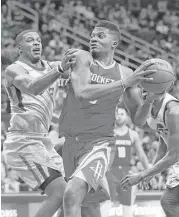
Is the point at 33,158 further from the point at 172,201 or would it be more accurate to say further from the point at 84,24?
the point at 84,24

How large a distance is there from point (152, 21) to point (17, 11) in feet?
14.0

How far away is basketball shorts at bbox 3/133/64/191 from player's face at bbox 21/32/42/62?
779 mm

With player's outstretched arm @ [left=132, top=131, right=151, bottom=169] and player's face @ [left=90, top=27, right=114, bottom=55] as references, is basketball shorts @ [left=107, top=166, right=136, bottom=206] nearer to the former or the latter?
player's outstretched arm @ [left=132, top=131, right=151, bottom=169]

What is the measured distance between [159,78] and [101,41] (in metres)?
0.75

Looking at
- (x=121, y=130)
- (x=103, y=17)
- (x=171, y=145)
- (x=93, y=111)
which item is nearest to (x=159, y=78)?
(x=93, y=111)

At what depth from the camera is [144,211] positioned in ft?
28.1

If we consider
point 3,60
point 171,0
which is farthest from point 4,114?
point 171,0

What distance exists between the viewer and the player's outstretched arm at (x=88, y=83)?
14.5ft

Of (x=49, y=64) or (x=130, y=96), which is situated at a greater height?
(x=49, y=64)

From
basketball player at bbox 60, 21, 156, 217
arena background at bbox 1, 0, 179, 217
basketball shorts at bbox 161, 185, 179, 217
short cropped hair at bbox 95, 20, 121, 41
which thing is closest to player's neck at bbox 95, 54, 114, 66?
basketball player at bbox 60, 21, 156, 217

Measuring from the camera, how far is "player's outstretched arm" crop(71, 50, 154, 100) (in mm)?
4426

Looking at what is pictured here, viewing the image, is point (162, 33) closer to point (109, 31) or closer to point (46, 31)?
point (46, 31)

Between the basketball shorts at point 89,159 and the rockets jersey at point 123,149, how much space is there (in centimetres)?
343

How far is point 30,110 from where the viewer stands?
17.9 feet
